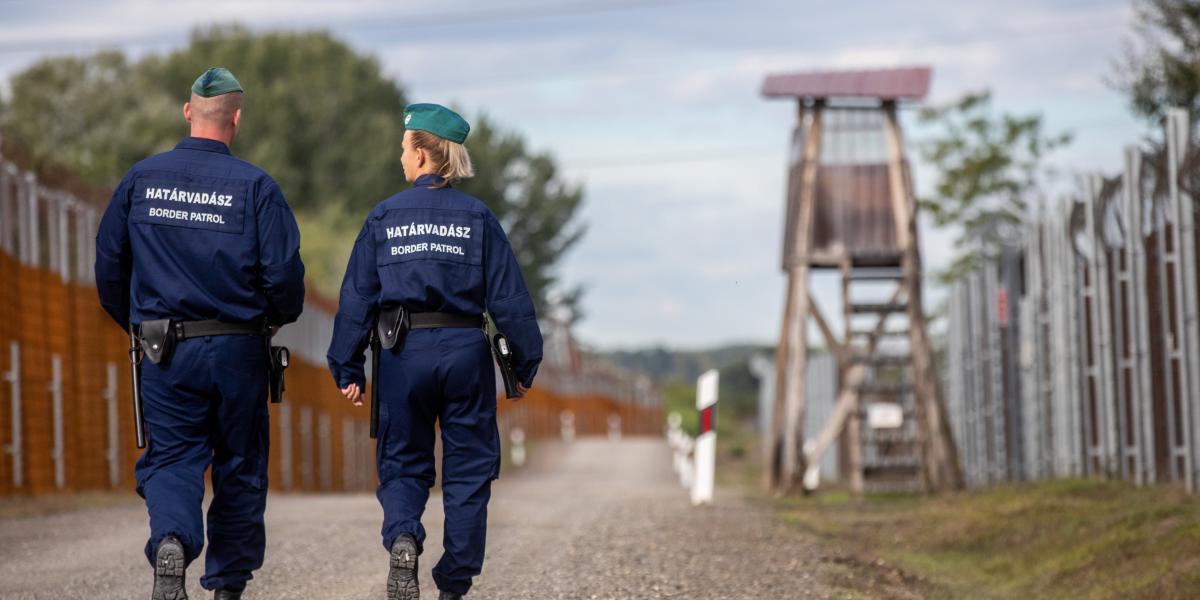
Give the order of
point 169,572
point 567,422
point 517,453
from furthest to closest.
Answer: point 567,422
point 517,453
point 169,572

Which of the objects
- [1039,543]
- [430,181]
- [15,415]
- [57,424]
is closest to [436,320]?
[430,181]

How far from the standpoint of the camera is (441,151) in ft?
24.7

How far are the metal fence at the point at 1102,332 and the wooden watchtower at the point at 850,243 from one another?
3.39 feet

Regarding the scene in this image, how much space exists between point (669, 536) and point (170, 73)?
191 ft

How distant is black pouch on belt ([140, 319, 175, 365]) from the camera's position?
685cm

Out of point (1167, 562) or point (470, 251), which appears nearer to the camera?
point (470, 251)

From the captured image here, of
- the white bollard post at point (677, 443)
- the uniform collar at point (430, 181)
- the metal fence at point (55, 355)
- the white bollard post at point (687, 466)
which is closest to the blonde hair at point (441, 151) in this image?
the uniform collar at point (430, 181)

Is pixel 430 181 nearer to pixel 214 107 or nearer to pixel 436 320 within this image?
pixel 436 320

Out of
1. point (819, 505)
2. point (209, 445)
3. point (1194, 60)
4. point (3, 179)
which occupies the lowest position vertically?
point (819, 505)

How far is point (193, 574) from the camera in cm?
942

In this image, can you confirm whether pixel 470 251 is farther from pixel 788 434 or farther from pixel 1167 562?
pixel 788 434

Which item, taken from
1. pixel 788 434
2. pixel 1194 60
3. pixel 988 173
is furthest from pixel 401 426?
pixel 988 173

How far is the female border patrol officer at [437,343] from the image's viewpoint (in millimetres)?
7195

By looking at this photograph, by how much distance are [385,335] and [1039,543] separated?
19.6 ft
